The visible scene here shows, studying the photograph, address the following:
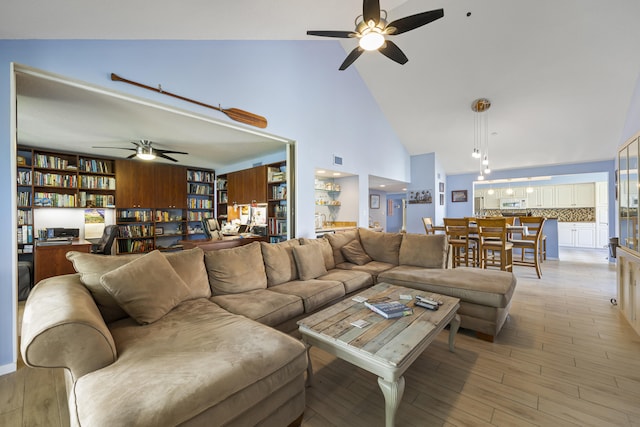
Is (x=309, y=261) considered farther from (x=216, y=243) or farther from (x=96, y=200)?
(x=96, y=200)

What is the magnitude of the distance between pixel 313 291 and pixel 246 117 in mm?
2371

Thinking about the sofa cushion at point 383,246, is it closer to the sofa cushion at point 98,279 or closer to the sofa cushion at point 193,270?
the sofa cushion at point 193,270

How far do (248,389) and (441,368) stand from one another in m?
1.51

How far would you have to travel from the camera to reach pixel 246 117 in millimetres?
3377

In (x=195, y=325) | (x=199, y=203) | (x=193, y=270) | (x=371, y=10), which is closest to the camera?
(x=195, y=325)

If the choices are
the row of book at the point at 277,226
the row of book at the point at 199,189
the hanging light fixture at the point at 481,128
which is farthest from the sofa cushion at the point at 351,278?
the row of book at the point at 199,189

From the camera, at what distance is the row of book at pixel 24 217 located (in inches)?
169

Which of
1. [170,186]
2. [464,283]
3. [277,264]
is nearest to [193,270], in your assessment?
[277,264]

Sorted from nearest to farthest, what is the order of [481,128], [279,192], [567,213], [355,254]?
1. [355,254]
2. [279,192]
3. [481,128]
4. [567,213]

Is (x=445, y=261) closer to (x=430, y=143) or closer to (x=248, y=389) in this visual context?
(x=248, y=389)

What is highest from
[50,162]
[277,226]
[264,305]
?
[50,162]

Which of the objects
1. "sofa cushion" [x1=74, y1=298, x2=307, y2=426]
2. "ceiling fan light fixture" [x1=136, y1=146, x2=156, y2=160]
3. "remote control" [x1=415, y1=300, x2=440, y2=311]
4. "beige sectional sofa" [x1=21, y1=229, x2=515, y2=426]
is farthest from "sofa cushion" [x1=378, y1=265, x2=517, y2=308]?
"ceiling fan light fixture" [x1=136, y1=146, x2=156, y2=160]

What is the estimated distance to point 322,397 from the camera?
1658mm

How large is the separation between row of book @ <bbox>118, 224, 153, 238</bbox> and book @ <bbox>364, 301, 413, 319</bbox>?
18.8ft
